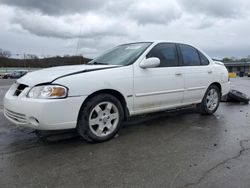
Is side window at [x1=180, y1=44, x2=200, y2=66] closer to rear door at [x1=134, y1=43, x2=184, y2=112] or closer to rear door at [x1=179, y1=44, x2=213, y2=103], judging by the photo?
rear door at [x1=179, y1=44, x2=213, y2=103]

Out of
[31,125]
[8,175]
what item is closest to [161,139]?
[31,125]

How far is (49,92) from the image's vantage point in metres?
3.33

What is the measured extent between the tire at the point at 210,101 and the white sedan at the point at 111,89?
0.13 feet

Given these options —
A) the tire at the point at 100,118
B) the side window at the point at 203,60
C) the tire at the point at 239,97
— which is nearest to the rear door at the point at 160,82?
the tire at the point at 100,118

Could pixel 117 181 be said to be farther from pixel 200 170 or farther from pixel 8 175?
pixel 8 175

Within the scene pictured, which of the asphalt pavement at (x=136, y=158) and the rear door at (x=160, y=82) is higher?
the rear door at (x=160, y=82)

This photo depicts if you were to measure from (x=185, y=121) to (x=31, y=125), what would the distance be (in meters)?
3.20

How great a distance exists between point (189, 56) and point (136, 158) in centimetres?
294

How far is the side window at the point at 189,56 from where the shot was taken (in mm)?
5157

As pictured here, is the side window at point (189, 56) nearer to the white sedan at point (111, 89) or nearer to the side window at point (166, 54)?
the white sedan at point (111, 89)

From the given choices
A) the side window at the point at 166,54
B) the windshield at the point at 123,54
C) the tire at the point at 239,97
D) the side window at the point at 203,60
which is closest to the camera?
the windshield at the point at 123,54

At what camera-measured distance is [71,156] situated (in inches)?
130

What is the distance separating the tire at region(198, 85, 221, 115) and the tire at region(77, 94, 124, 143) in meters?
2.47

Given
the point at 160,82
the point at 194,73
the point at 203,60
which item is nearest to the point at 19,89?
the point at 160,82
